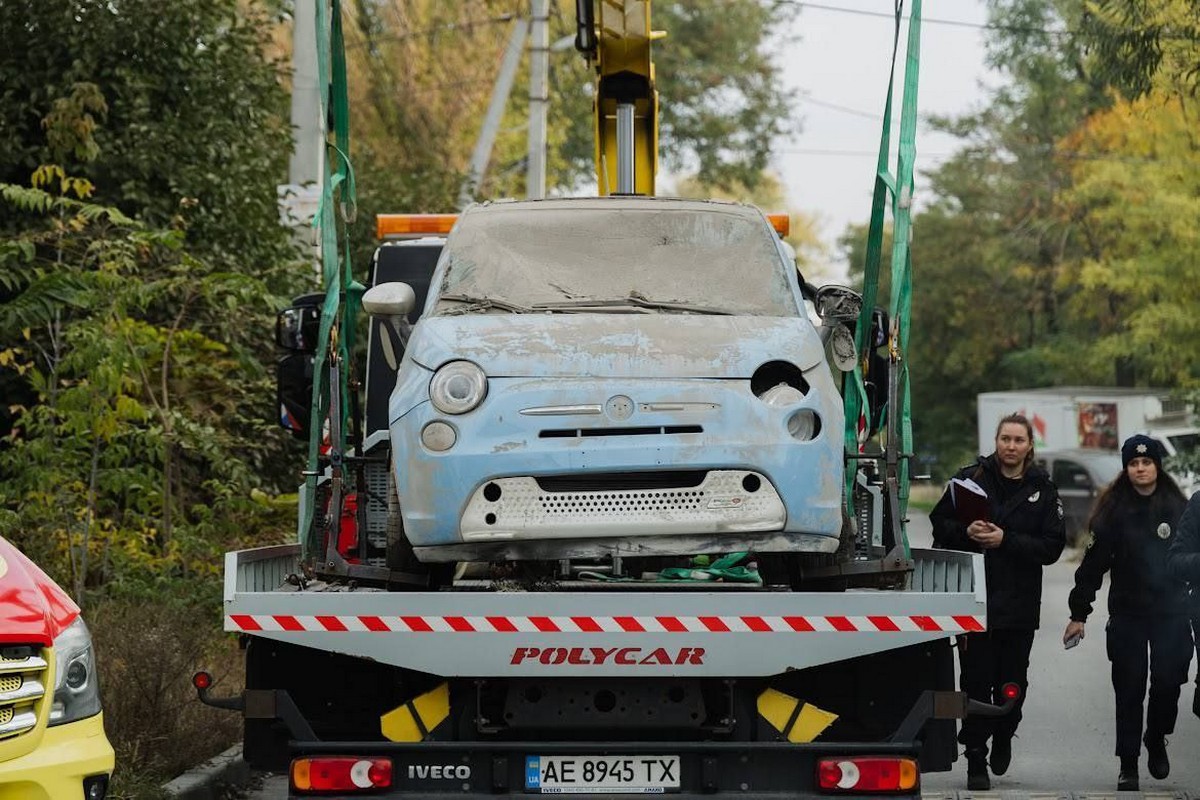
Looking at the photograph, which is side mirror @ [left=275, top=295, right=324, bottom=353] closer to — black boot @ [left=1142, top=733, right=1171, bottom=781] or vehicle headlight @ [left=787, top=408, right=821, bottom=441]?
vehicle headlight @ [left=787, top=408, right=821, bottom=441]

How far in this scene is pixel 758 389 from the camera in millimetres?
7898

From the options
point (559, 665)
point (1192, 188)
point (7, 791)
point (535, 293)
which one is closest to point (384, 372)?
point (535, 293)

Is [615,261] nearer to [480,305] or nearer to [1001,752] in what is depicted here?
[480,305]

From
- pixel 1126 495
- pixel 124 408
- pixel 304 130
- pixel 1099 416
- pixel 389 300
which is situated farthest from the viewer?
pixel 1099 416

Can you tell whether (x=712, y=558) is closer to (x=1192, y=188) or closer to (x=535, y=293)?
(x=535, y=293)

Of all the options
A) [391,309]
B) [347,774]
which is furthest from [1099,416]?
[347,774]

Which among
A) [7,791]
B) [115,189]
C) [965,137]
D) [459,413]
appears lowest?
[7,791]

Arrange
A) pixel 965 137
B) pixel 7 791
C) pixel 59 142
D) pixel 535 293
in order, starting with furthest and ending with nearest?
pixel 965 137, pixel 59 142, pixel 535 293, pixel 7 791

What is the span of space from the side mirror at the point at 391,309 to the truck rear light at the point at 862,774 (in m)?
2.62

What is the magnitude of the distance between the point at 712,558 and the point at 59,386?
6.90m

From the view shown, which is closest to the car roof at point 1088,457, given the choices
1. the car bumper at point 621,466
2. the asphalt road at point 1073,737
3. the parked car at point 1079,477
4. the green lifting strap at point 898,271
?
the parked car at point 1079,477

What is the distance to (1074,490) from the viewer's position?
111 ft

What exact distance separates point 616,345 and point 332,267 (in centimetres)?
157

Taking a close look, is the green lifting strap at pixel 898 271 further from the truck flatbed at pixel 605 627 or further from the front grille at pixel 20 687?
the front grille at pixel 20 687
